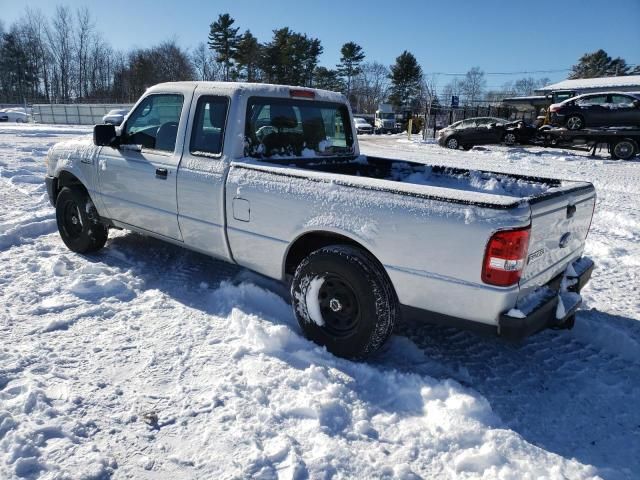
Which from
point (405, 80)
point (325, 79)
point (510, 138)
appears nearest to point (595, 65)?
point (405, 80)

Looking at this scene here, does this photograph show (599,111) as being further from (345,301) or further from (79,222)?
(79,222)

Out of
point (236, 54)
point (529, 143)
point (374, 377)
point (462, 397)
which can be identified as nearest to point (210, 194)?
point (374, 377)

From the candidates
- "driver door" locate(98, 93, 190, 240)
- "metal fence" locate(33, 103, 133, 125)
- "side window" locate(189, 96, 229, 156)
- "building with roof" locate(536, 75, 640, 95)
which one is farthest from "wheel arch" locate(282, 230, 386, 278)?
"building with roof" locate(536, 75, 640, 95)

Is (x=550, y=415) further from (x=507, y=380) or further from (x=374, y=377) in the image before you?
(x=374, y=377)

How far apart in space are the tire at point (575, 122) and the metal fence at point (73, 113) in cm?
2964

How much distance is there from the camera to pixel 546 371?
3.30 meters

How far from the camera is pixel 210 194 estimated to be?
381cm

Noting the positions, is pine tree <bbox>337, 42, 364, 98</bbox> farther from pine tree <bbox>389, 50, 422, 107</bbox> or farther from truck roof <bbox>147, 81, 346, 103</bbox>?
truck roof <bbox>147, 81, 346, 103</bbox>

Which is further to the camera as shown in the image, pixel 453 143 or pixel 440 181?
pixel 453 143

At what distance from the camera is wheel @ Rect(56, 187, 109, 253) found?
5.14m

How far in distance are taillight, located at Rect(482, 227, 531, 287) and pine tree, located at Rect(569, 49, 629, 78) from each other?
7880 cm

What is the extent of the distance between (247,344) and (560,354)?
236 centimetres

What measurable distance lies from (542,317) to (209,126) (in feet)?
9.72

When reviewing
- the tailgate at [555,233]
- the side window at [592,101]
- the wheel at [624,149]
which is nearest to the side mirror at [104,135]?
the tailgate at [555,233]
